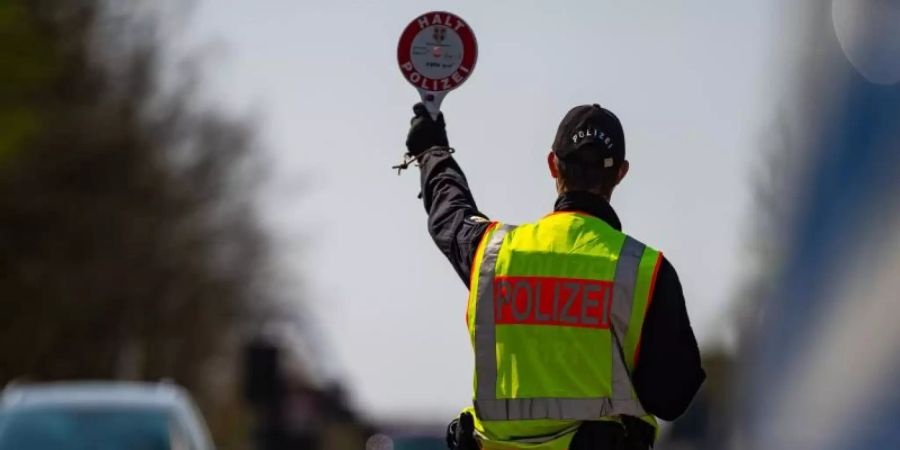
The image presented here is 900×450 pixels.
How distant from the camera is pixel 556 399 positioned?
20.2ft

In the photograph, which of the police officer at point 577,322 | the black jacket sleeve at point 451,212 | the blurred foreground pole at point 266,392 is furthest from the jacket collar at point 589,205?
the blurred foreground pole at point 266,392

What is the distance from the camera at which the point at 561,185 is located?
21.1 ft

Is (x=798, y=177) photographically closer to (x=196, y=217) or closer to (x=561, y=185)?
(x=561, y=185)

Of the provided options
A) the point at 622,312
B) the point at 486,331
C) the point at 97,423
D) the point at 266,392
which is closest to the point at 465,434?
the point at 486,331

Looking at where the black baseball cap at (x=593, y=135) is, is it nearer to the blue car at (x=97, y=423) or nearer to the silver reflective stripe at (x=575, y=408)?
the silver reflective stripe at (x=575, y=408)

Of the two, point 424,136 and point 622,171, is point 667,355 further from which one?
point 424,136

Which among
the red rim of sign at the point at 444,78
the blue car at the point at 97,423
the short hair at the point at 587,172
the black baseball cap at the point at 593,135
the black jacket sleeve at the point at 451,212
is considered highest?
the red rim of sign at the point at 444,78

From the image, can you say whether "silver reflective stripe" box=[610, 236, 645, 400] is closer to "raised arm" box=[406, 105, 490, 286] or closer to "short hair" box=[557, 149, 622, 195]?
"short hair" box=[557, 149, 622, 195]

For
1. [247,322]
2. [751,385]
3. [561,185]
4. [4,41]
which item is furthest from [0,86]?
[247,322]

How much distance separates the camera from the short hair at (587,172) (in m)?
6.32

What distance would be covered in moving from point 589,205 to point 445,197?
46 centimetres

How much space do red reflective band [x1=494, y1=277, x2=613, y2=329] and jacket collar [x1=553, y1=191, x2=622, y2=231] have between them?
0.70ft

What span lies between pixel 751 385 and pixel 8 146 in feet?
57.3

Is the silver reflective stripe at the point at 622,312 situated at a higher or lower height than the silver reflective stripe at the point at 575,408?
higher
